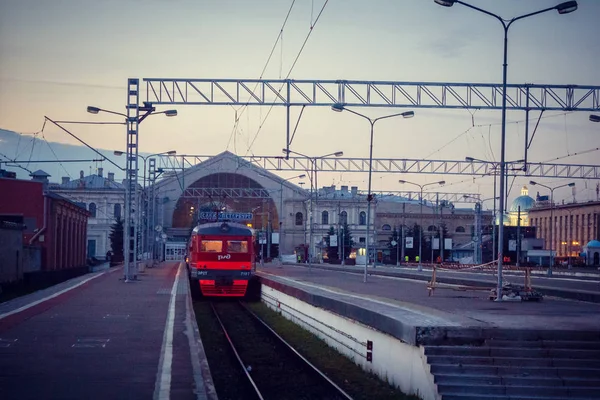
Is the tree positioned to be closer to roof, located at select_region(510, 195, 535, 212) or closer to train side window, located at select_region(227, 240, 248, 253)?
train side window, located at select_region(227, 240, 248, 253)

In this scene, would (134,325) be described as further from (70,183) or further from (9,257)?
(70,183)

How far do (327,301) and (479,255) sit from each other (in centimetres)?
4921

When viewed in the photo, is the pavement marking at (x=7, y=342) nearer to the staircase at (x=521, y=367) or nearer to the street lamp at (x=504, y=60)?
the staircase at (x=521, y=367)

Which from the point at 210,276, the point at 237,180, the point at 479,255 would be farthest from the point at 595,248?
the point at 210,276

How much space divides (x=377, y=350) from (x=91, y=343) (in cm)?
561

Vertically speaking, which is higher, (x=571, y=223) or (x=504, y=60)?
(x=504, y=60)

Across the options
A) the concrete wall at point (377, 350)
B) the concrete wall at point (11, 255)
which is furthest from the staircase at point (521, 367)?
the concrete wall at point (11, 255)

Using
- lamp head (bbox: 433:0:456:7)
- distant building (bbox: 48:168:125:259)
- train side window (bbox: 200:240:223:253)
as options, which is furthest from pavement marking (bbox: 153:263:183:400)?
distant building (bbox: 48:168:125:259)

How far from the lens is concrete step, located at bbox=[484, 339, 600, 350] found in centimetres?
1223

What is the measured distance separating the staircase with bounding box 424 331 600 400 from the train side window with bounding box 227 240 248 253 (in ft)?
71.4

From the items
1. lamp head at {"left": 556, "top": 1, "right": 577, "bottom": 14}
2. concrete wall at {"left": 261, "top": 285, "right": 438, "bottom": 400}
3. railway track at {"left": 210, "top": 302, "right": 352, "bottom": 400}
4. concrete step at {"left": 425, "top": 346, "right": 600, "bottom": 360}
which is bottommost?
railway track at {"left": 210, "top": 302, "right": 352, "bottom": 400}

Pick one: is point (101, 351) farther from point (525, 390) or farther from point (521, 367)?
point (525, 390)

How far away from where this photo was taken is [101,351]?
14.4m

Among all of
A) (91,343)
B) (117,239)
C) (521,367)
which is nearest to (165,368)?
(91,343)
